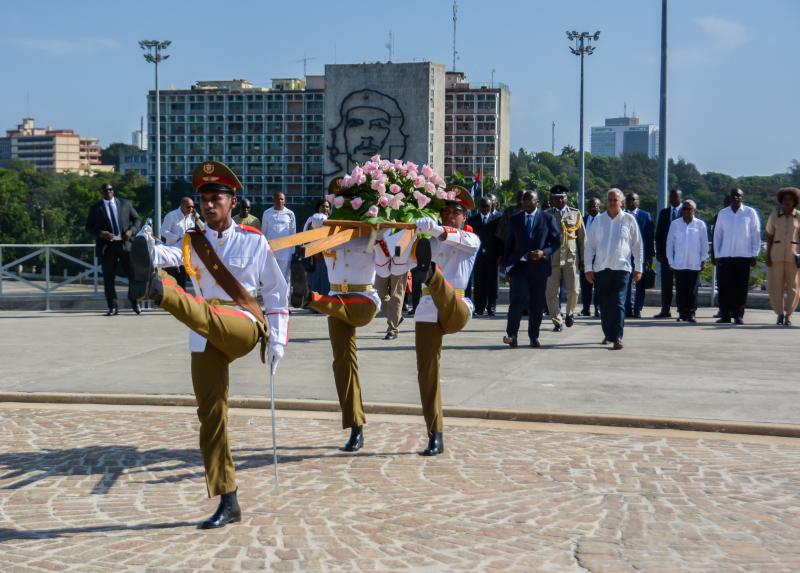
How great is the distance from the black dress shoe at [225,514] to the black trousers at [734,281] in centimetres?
1337

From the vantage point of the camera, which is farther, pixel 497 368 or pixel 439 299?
pixel 497 368

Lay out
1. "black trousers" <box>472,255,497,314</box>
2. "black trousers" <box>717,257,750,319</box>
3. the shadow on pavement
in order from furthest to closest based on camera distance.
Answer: "black trousers" <box>472,255,497,314</box>, "black trousers" <box>717,257,750,319</box>, the shadow on pavement

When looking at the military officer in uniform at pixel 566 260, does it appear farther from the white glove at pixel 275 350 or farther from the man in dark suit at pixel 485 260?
the white glove at pixel 275 350

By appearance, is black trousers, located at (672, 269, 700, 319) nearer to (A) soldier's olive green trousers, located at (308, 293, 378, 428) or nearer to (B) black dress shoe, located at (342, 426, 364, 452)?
(A) soldier's olive green trousers, located at (308, 293, 378, 428)

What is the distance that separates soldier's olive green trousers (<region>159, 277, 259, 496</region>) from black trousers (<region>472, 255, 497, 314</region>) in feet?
43.5

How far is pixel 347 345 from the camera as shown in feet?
26.7

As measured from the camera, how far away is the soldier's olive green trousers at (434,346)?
7855 mm

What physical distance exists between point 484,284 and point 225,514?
45.2 ft

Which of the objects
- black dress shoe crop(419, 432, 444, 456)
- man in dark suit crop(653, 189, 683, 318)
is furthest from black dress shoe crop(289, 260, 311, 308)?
man in dark suit crop(653, 189, 683, 318)

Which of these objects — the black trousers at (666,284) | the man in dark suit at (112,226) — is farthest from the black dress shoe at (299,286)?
the black trousers at (666,284)

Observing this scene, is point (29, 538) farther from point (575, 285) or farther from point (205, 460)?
point (575, 285)

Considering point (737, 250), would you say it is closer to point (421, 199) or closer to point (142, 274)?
point (421, 199)

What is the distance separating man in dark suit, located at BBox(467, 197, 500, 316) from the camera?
62.5 ft

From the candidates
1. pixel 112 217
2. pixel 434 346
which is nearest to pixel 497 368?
pixel 434 346
